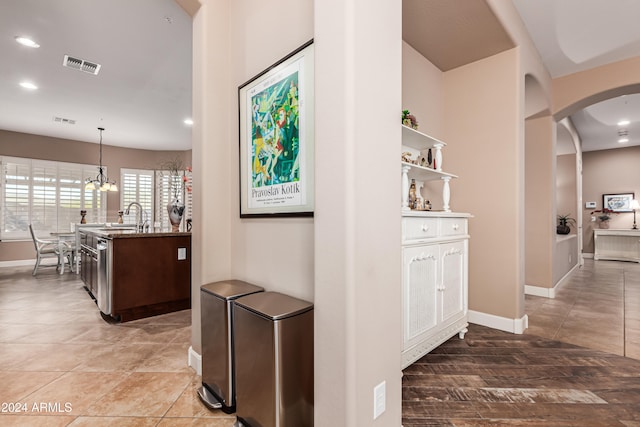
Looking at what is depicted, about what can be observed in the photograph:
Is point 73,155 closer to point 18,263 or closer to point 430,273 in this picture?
point 18,263

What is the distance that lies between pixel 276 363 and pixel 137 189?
28.3ft

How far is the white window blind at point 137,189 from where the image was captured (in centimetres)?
802

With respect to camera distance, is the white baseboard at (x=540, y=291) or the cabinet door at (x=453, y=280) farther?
the white baseboard at (x=540, y=291)

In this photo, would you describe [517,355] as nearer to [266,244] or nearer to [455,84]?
[266,244]

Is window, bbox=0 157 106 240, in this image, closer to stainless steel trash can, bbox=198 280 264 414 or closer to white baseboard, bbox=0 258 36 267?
white baseboard, bbox=0 258 36 267

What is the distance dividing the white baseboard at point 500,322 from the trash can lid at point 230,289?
7.95 ft

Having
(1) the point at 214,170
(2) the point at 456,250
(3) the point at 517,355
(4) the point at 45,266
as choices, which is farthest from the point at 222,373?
(4) the point at 45,266

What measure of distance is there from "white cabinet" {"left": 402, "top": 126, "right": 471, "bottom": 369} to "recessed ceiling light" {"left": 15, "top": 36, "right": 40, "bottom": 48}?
4.06 m

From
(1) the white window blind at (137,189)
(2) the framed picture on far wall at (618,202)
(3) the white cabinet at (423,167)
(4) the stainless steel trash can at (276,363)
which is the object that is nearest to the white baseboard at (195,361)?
(4) the stainless steel trash can at (276,363)

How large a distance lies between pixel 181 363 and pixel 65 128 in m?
6.74

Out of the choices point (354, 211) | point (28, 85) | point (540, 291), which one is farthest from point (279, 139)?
point (28, 85)

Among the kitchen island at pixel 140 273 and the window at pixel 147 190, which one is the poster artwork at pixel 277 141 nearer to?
the kitchen island at pixel 140 273

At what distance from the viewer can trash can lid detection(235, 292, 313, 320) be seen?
4.28 ft

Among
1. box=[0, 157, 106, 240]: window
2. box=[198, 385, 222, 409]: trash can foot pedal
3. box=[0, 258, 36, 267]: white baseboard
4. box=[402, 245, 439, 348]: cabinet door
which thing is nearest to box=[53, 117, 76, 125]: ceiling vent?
box=[0, 157, 106, 240]: window
